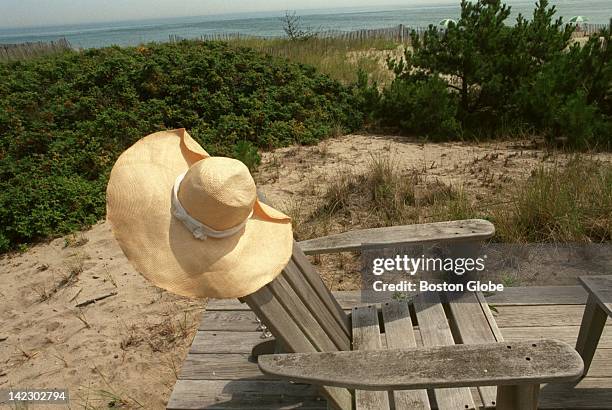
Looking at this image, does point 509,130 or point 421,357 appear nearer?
point 421,357

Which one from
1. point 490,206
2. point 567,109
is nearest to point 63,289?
point 490,206

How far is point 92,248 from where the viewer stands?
4.23m

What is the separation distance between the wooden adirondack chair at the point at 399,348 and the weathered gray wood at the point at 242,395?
173 millimetres

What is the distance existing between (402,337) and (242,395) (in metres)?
0.78

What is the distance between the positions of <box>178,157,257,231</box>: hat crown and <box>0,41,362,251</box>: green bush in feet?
12.0

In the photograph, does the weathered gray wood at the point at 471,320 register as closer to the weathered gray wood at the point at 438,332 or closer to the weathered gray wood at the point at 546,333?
the weathered gray wood at the point at 438,332

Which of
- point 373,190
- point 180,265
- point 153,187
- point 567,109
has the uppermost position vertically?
point 153,187

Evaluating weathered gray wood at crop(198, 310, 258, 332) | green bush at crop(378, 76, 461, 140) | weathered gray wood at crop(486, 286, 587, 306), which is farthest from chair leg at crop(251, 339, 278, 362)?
green bush at crop(378, 76, 461, 140)

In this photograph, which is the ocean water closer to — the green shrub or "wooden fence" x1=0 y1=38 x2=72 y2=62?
"wooden fence" x1=0 y1=38 x2=72 y2=62

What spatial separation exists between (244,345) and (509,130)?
17.3 ft

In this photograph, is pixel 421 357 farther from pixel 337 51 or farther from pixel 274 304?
pixel 337 51

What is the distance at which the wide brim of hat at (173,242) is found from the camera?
1.48 metres

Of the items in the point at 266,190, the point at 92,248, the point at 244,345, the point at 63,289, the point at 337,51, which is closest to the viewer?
the point at 244,345

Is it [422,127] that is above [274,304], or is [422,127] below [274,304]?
below
